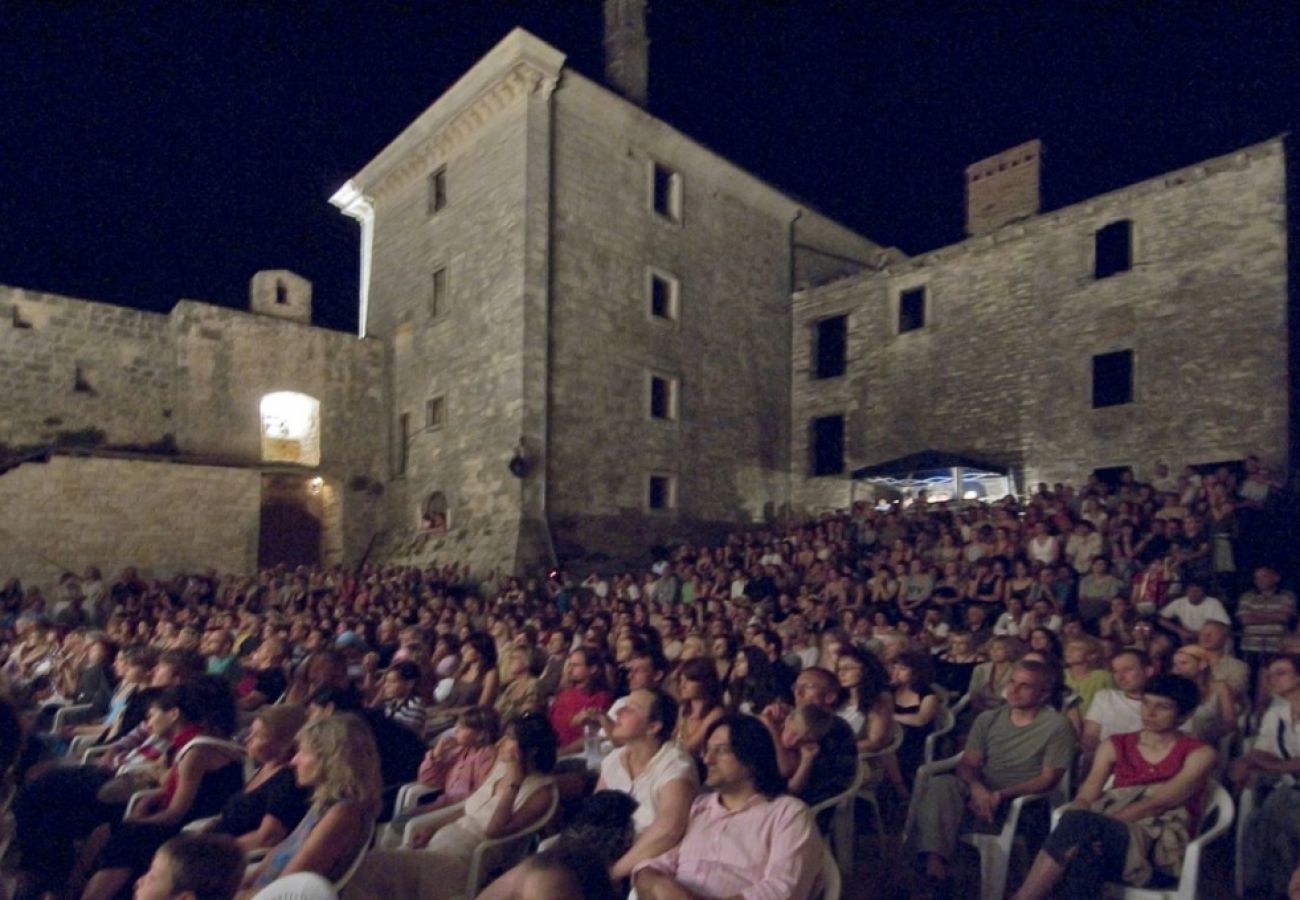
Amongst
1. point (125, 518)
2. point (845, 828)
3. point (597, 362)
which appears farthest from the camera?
point (597, 362)

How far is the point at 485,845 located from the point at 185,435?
16.5 metres

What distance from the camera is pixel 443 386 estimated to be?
18.6 m

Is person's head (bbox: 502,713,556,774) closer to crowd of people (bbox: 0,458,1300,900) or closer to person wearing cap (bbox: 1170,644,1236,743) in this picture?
crowd of people (bbox: 0,458,1300,900)

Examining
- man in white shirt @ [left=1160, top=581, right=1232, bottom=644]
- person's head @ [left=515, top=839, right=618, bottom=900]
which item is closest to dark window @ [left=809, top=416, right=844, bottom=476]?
man in white shirt @ [left=1160, top=581, right=1232, bottom=644]

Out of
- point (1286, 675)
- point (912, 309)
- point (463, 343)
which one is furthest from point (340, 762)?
point (912, 309)

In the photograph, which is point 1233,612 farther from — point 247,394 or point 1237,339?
point 247,394

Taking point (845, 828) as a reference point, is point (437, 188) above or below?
above

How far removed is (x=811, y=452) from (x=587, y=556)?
6523 mm

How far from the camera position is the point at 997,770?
470 cm

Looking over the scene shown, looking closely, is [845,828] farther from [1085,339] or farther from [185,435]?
[185,435]

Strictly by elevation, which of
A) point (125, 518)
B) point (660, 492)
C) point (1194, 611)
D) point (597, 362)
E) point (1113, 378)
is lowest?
point (1194, 611)

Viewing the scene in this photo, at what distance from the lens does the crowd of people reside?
135 inches

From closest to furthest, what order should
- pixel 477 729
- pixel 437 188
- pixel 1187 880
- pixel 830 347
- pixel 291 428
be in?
pixel 1187 880 < pixel 477 729 < pixel 291 428 < pixel 437 188 < pixel 830 347

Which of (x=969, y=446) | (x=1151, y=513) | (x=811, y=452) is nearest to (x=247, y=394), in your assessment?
(x=811, y=452)
